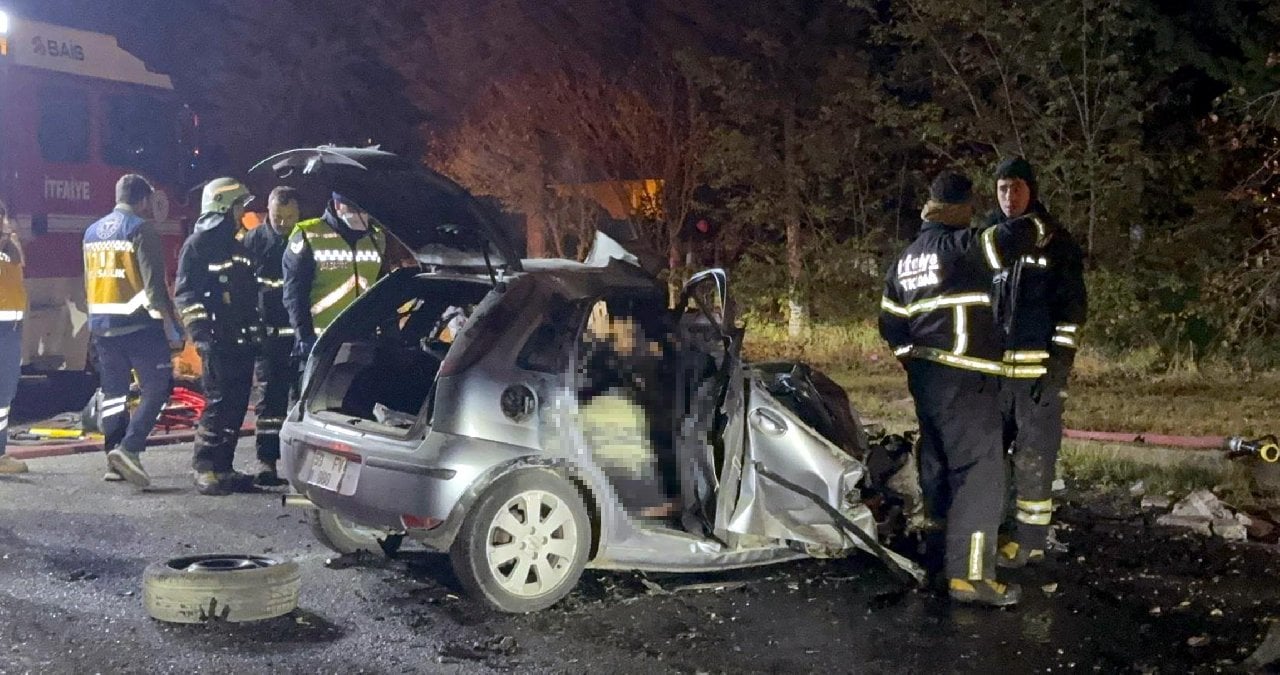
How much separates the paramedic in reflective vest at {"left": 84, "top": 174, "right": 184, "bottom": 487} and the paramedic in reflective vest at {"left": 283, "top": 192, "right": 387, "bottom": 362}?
896mm

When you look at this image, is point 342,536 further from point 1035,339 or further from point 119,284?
point 1035,339

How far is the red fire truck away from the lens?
1181 cm

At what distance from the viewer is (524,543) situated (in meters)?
5.31

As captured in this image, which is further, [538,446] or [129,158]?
[129,158]

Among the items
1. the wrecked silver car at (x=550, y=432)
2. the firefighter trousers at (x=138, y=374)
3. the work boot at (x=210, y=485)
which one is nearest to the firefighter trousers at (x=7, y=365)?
the firefighter trousers at (x=138, y=374)

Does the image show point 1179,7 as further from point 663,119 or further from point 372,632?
point 372,632

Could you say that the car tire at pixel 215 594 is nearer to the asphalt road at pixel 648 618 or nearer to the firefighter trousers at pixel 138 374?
the asphalt road at pixel 648 618

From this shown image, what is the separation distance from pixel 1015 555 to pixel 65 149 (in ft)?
32.7

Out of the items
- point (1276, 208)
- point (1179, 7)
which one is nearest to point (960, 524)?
point (1276, 208)

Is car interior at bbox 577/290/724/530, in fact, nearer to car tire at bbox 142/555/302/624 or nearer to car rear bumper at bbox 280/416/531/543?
car rear bumper at bbox 280/416/531/543

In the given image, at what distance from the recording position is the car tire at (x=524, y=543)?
204 inches

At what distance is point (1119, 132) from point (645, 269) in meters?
9.29

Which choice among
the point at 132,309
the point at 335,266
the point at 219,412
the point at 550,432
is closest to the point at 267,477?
the point at 219,412

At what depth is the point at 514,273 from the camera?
5523mm
